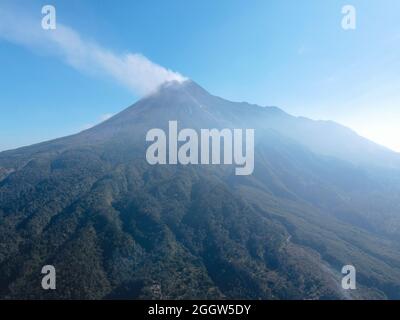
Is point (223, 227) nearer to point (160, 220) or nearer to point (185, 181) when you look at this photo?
point (160, 220)

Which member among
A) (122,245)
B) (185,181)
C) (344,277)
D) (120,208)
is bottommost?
(344,277)

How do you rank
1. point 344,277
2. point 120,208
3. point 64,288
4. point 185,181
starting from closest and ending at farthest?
point 64,288 → point 344,277 → point 120,208 → point 185,181

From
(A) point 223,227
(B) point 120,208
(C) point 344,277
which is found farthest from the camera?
(B) point 120,208

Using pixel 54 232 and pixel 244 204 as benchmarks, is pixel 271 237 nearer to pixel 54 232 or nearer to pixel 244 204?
pixel 244 204

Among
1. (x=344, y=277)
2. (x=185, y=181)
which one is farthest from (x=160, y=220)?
(x=344, y=277)

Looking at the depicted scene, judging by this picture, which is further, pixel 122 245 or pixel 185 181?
pixel 185 181

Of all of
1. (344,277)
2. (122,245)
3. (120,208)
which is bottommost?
(344,277)
